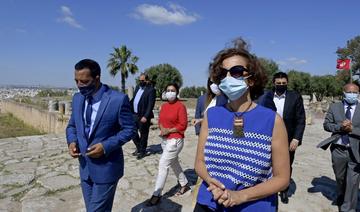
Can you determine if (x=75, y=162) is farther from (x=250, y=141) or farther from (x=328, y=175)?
(x=250, y=141)

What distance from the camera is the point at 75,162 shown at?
25.0 ft

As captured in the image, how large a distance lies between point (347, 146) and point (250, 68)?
3288mm

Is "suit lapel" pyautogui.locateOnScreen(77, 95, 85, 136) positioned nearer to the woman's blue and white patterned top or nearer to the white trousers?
the woman's blue and white patterned top

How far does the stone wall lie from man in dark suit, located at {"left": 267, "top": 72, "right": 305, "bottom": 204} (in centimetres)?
1148

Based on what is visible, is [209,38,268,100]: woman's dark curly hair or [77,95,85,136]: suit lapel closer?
[209,38,268,100]: woman's dark curly hair

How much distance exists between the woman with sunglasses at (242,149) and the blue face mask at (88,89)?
1.34m

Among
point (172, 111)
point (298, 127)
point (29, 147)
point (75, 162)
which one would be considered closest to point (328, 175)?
point (298, 127)

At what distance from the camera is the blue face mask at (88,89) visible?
9.95 feet

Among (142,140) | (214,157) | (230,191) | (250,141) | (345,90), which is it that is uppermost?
(345,90)

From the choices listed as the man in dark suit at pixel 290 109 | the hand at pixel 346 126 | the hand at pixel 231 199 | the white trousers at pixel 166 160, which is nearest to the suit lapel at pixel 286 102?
the man in dark suit at pixel 290 109

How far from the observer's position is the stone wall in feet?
49.1

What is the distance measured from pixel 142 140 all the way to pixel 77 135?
484 cm

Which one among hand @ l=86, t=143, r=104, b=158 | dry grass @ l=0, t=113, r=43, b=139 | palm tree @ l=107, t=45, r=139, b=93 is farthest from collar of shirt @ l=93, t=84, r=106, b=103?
palm tree @ l=107, t=45, r=139, b=93

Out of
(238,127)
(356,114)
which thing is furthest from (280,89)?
(238,127)
